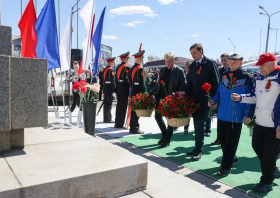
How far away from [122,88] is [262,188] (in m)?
5.52

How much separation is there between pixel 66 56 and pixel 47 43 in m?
0.74

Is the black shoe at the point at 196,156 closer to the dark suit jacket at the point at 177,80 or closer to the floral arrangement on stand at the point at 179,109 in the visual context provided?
the floral arrangement on stand at the point at 179,109

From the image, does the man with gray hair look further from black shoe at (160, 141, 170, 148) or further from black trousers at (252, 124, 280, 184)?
black trousers at (252, 124, 280, 184)

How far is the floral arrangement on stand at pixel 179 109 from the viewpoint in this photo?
532 cm

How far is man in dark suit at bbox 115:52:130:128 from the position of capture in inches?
340

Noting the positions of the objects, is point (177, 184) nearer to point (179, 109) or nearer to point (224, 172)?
point (224, 172)

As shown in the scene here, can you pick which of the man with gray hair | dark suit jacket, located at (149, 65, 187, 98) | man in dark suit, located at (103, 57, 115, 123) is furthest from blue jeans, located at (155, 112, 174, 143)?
man in dark suit, located at (103, 57, 115, 123)

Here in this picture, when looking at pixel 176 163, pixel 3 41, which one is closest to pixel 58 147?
pixel 3 41

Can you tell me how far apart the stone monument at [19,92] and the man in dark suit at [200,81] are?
2752 mm

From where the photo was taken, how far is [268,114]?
3854 mm

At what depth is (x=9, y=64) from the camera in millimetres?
3590

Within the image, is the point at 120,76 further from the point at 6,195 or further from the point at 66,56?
the point at 6,195

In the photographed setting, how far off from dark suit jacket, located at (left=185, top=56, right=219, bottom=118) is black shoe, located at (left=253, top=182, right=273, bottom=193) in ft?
5.57

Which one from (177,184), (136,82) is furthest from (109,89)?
(177,184)
